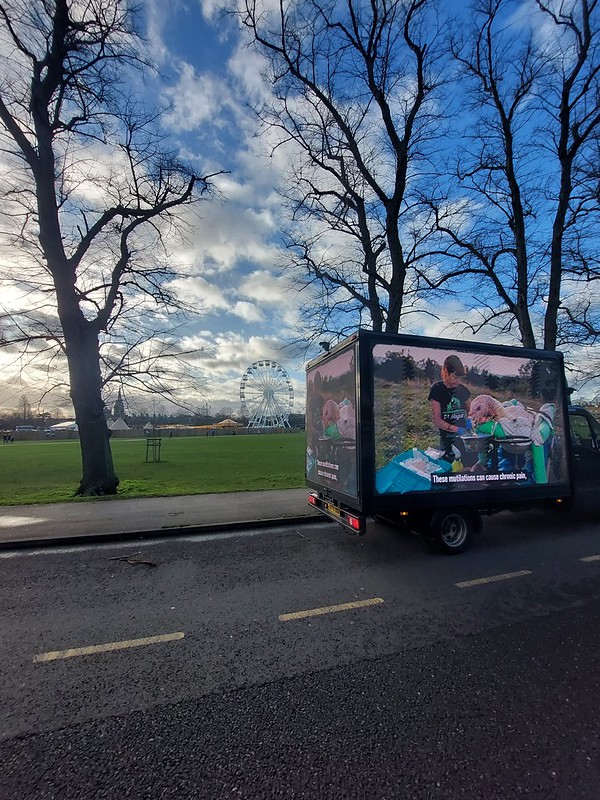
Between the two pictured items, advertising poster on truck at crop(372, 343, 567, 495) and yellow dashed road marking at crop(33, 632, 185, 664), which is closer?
yellow dashed road marking at crop(33, 632, 185, 664)

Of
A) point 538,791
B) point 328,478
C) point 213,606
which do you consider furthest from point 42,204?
point 538,791

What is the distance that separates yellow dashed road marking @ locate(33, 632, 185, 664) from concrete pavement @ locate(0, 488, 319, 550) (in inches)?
136

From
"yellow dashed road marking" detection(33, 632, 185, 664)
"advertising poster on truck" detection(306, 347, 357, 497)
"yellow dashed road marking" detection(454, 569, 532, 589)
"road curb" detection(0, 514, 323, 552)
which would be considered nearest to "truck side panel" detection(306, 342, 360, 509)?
"advertising poster on truck" detection(306, 347, 357, 497)

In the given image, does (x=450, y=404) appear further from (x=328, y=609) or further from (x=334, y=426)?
(x=328, y=609)

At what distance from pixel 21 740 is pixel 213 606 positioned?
1.96m

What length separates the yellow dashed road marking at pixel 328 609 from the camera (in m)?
3.91

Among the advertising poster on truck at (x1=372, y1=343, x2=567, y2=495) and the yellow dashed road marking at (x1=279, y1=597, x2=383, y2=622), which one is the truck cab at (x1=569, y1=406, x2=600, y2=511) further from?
the yellow dashed road marking at (x1=279, y1=597, x2=383, y2=622)

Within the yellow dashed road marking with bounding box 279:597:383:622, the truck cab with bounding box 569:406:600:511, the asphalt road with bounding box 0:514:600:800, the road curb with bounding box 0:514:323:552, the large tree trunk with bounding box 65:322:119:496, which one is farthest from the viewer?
the large tree trunk with bounding box 65:322:119:496

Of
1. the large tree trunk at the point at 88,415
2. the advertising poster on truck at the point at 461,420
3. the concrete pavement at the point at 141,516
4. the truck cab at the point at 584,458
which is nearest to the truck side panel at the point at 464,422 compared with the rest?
the advertising poster on truck at the point at 461,420

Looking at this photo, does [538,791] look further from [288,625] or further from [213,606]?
[213,606]

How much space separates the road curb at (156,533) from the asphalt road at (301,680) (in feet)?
2.93

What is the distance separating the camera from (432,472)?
5.48 metres

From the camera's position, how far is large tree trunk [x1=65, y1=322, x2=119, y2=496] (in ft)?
36.4

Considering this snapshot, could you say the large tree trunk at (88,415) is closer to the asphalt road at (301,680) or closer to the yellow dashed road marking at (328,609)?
the asphalt road at (301,680)
